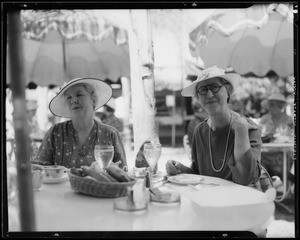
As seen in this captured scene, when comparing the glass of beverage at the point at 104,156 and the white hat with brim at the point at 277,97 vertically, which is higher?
the white hat with brim at the point at 277,97

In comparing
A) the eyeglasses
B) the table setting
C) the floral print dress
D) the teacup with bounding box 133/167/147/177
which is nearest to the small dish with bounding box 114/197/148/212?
the table setting

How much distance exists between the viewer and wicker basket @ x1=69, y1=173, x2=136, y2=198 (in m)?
1.54

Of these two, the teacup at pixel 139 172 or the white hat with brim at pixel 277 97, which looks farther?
the teacup at pixel 139 172

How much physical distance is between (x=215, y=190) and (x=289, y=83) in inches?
23.5

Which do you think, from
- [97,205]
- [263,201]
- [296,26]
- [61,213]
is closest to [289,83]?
[296,26]

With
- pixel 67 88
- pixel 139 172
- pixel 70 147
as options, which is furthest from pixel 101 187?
pixel 67 88

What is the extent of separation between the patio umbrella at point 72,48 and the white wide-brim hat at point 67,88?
1.5 inches

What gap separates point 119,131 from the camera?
227cm

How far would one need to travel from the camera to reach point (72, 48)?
209 cm

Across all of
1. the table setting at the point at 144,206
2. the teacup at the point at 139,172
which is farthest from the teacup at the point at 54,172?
the teacup at the point at 139,172

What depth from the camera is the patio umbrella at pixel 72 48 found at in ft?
5.82

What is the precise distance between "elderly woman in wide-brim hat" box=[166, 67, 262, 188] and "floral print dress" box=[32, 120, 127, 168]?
428mm

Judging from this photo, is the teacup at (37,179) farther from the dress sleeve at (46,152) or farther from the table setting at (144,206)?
the dress sleeve at (46,152)

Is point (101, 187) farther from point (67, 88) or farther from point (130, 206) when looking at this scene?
point (67, 88)
